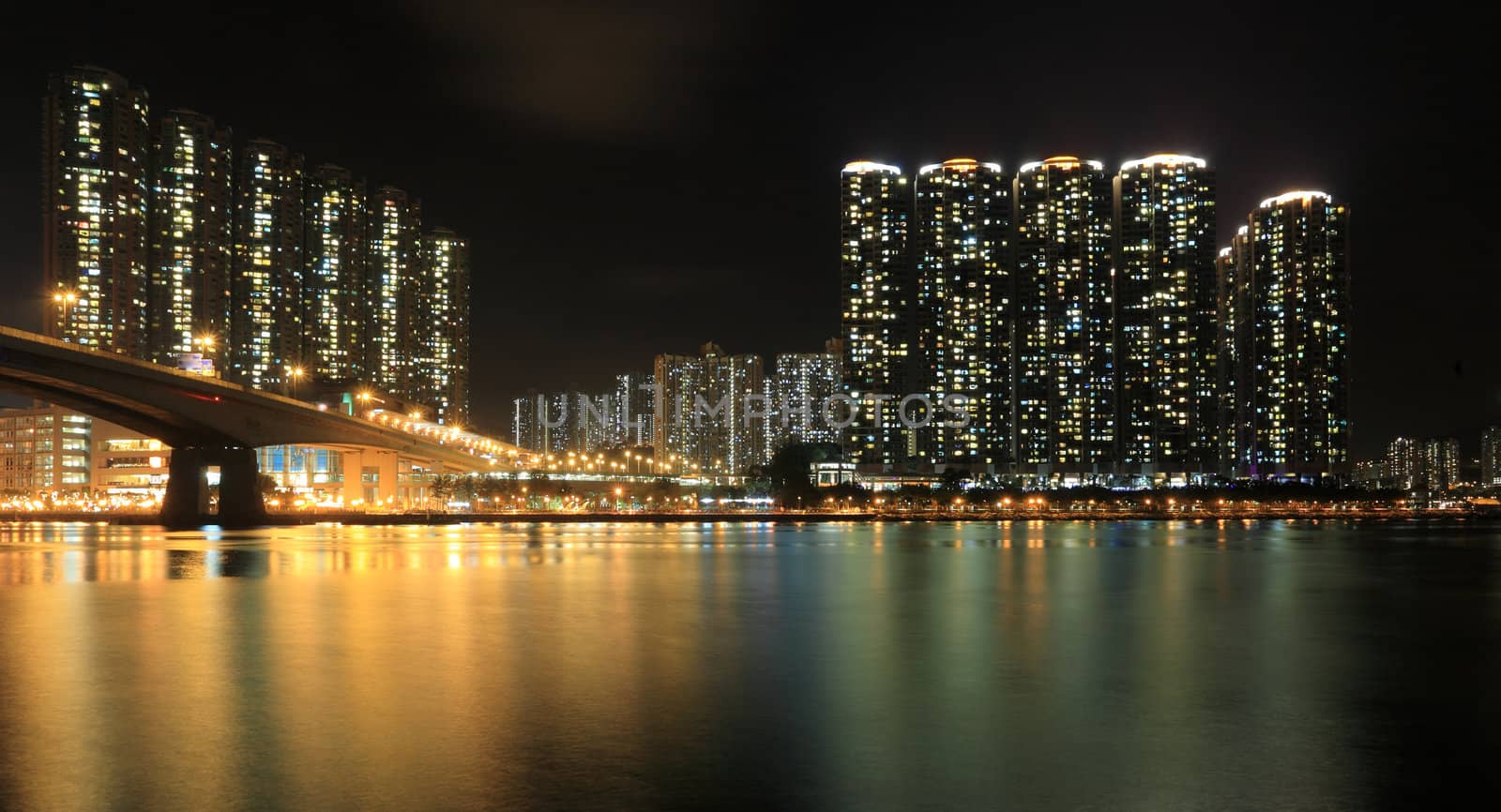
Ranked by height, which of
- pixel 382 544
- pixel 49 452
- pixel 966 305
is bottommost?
pixel 382 544

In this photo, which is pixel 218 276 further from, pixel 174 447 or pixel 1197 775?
pixel 1197 775

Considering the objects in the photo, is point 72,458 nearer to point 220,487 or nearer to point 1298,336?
point 220,487

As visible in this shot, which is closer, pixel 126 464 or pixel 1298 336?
pixel 126 464

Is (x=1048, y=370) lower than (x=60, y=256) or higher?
lower

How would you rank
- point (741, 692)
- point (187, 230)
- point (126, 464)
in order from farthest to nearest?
point (187, 230)
point (126, 464)
point (741, 692)

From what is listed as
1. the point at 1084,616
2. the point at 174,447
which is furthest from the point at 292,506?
the point at 1084,616

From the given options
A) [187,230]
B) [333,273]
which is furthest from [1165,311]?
[187,230]
